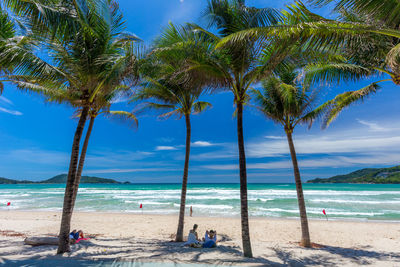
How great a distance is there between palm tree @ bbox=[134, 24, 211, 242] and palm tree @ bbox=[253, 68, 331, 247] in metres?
2.61

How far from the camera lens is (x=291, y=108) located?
28.0ft

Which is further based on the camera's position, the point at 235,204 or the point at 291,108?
the point at 235,204

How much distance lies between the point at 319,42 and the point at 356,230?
42.2 feet

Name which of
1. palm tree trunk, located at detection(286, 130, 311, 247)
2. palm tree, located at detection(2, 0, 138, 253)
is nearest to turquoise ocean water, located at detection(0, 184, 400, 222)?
palm tree trunk, located at detection(286, 130, 311, 247)

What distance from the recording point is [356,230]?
516 inches

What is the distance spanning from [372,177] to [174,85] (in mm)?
125280

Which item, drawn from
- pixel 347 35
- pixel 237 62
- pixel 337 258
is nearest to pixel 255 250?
pixel 337 258

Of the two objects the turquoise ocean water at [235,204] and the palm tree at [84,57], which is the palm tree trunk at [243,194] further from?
the turquoise ocean water at [235,204]

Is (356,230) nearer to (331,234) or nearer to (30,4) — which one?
(331,234)

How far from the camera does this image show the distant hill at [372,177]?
9533 cm

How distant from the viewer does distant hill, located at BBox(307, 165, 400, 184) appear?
9533cm

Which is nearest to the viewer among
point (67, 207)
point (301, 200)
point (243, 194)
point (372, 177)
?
point (67, 207)

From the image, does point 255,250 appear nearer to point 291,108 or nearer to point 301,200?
point 301,200

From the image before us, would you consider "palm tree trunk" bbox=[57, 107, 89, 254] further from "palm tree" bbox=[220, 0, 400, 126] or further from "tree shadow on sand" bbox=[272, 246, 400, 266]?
"tree shadow on sand" bbox=[272, 246, 400, 266]
